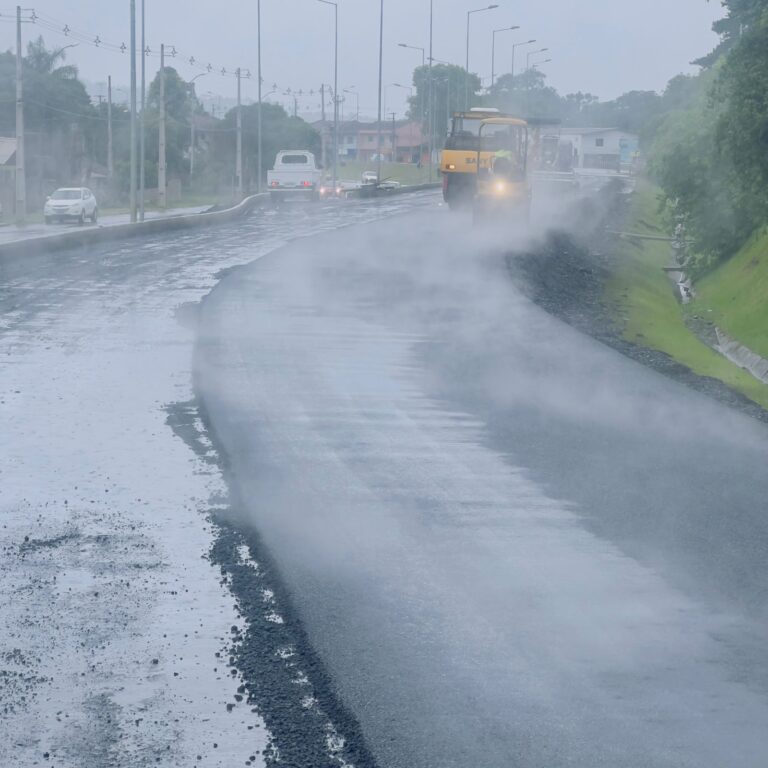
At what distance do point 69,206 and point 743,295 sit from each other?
3117 centimetres

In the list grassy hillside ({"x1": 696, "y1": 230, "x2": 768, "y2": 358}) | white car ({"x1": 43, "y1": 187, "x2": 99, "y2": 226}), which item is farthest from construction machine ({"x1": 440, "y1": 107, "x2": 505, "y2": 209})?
white car ({"x1": 43, "y1": 187, "x2": 99, "y2": 226})

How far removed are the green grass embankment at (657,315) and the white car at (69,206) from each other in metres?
21.7

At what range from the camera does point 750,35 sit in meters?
23.2

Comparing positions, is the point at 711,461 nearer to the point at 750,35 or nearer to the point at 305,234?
the point at 750,35

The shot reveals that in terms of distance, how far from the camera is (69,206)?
172 ft

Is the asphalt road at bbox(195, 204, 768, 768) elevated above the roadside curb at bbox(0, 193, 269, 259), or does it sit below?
above

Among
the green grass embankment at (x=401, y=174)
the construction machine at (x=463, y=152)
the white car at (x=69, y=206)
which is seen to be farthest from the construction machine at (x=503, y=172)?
the green grass embankment at (x=401, y=174)

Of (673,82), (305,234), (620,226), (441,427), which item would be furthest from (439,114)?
(441,427)

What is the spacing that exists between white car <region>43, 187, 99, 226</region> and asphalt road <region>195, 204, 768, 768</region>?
1417 inches

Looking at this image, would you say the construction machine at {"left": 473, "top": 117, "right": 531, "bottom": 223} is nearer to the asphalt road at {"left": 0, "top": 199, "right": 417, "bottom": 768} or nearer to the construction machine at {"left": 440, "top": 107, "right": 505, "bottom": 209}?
the construction machine at {"left": 440, "top": 107, "right": 505, "bottom": 209}

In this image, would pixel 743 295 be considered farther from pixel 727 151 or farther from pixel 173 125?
pixel 173 125

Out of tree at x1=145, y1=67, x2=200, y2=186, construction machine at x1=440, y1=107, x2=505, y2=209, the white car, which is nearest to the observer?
construction machine at x1=440, y1=107, x2=505, y2=209

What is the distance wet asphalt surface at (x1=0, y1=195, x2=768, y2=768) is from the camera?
5793mm

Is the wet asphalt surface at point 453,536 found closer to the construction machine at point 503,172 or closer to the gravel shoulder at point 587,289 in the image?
the gravel shoulder at point 587,289
